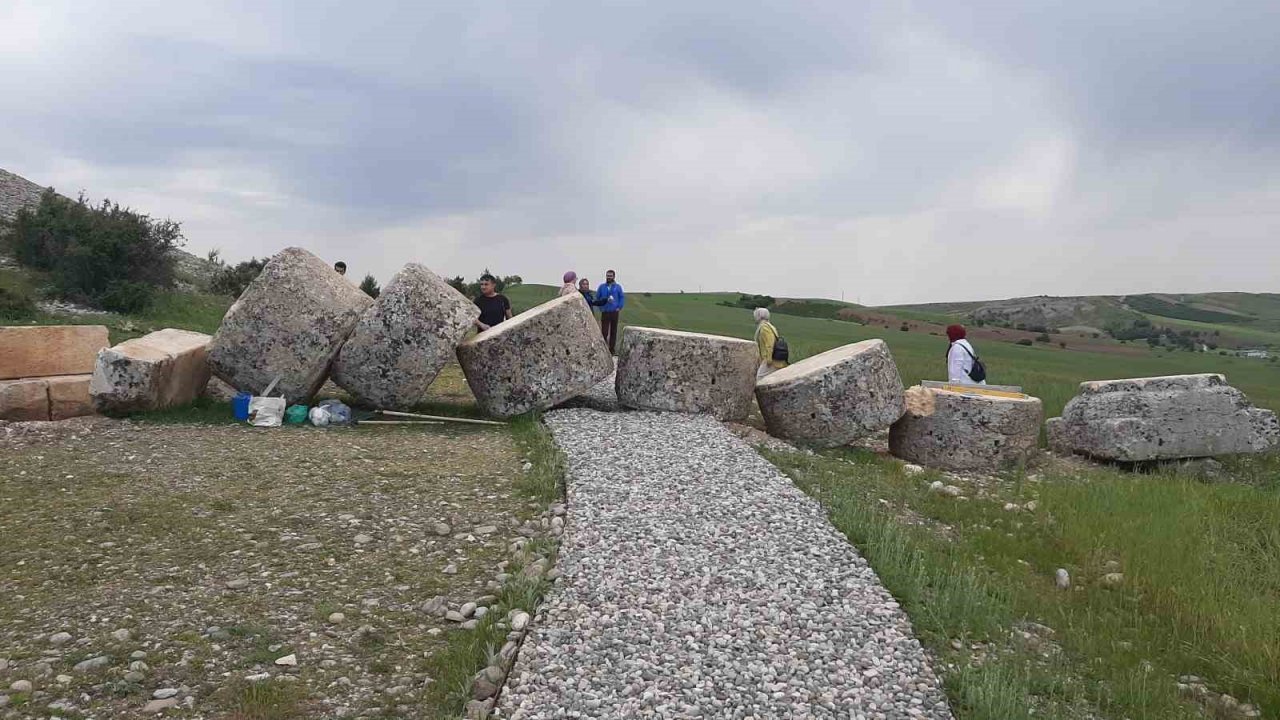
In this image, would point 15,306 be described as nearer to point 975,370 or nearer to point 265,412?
point 265,412

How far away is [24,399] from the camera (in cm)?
980

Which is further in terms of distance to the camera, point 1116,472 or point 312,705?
point 1116,472

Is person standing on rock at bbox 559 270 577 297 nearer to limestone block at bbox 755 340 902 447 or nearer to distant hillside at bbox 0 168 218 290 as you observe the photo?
limestone block at bbox 755 340 902 447

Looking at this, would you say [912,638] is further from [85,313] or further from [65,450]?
[85,313]

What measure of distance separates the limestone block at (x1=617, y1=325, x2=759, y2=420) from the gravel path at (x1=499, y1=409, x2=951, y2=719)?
3.40m

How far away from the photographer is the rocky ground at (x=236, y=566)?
419cm

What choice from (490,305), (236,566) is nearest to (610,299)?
(490,305)

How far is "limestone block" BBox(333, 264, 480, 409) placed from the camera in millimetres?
10359

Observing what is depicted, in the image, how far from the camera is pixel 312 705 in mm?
4031

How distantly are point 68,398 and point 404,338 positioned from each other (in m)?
4.12

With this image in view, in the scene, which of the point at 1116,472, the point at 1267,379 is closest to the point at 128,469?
the point at 1116,472

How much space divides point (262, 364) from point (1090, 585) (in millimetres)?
9522

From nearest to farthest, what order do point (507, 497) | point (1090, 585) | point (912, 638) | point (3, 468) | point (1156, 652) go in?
point (912, 638) < point (1156, 652) < point (1090, 585) < point (507, 497) < point (3, 468)

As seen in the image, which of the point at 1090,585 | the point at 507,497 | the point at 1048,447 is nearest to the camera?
the point at 1090,585
